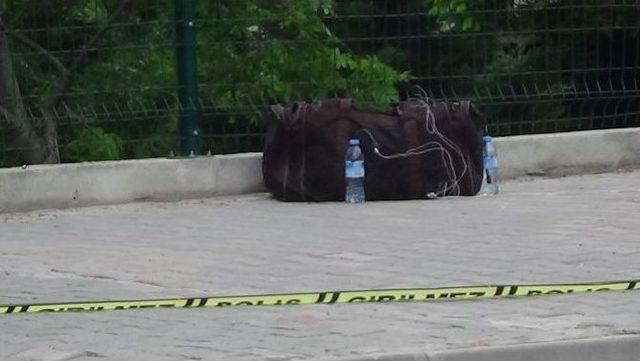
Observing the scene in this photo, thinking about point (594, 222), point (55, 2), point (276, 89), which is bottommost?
point (594, 222)

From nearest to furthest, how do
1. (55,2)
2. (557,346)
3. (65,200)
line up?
(557,346) → (65,200) → (55,2)

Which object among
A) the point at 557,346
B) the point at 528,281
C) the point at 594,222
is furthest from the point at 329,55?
the point at 557,346

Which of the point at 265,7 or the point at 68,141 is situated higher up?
the point at 265,7

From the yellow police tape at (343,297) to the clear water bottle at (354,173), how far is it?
118 inches

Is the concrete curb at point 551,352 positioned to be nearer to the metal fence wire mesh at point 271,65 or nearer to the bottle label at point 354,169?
the bottle label at point 354,169

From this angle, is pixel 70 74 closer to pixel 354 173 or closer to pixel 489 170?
pixel 354 173

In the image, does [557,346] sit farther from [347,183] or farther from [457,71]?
[457,71]

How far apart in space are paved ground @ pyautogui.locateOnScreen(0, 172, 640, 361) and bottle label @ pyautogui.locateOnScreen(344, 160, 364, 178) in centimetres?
23

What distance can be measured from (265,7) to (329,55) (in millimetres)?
795

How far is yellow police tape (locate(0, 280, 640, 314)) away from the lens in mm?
7242

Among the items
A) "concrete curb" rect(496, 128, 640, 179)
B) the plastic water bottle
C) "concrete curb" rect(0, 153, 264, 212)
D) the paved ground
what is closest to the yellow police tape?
the paved ground

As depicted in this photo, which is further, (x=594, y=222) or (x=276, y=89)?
(x=276, y=89)

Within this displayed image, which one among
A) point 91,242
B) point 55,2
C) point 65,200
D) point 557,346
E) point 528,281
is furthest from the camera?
point 55,2

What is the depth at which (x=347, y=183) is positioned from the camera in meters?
Result: 10.6
